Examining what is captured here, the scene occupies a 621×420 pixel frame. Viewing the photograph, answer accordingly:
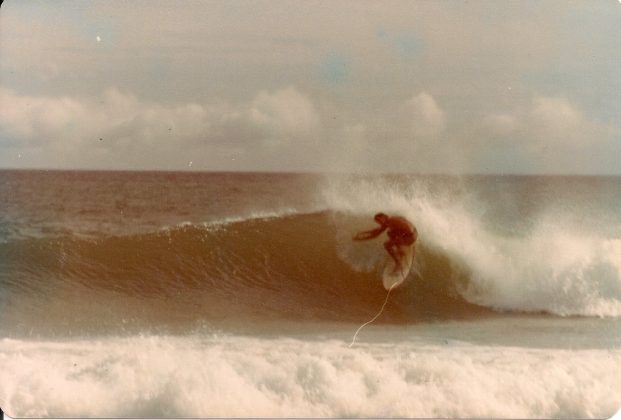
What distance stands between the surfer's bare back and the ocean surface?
0.05 m

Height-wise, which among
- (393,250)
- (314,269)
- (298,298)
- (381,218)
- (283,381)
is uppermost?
(381,218)

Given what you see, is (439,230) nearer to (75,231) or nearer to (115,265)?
(115,265)

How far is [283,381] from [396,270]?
804mm

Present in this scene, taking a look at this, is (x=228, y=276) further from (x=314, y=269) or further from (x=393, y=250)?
(x=393, y=250)

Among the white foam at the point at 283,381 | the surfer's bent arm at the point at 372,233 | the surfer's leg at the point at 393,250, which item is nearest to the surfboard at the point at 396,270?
the surfer's leg at the point at 393,250

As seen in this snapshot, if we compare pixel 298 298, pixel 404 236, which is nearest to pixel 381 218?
pixel 404 236

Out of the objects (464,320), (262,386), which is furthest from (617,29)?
(262,386)

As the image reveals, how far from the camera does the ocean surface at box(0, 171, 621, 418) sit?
2693mm

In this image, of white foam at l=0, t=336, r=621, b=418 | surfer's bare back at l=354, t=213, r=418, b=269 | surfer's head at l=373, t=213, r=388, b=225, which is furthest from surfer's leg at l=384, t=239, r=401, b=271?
white foam at l=0, t=336, r=621, b=418

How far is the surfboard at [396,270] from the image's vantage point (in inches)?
108

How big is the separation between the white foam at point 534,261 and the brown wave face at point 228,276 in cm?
11

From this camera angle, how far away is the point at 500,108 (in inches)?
106

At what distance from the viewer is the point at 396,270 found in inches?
108

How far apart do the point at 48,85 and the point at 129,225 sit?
82cm
